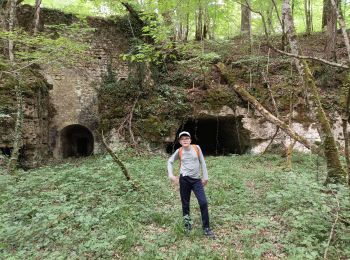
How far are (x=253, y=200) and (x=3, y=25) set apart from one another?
33.5 feet

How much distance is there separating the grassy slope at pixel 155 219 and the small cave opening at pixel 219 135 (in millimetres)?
4908

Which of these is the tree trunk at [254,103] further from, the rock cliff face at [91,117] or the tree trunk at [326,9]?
the tree trunk at [326,9]

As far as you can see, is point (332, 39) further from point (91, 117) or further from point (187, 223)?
point (91, 117)

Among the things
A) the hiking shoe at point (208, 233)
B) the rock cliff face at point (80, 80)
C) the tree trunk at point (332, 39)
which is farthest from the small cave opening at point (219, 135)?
the hiking shoe at point (208, 233)

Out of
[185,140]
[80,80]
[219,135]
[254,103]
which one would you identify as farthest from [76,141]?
[185,140]

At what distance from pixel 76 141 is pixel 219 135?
7518mm

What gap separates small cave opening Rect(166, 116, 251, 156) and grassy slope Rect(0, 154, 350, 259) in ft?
16.1

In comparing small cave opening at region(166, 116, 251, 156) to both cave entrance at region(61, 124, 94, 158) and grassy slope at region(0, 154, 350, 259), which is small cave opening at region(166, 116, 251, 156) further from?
grassy slope at region(0, 154, 350, 259)

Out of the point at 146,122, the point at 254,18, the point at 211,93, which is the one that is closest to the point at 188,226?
the point at 146,122

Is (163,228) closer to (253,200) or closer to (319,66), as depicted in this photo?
(253,200)

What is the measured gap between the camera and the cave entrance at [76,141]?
13248 millimetres

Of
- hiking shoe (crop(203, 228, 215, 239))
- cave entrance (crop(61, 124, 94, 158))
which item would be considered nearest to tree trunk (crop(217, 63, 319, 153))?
hiking shoe (crop(203, 228, 215, 239))

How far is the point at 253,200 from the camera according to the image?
5.62 m

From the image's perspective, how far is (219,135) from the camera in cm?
1404
